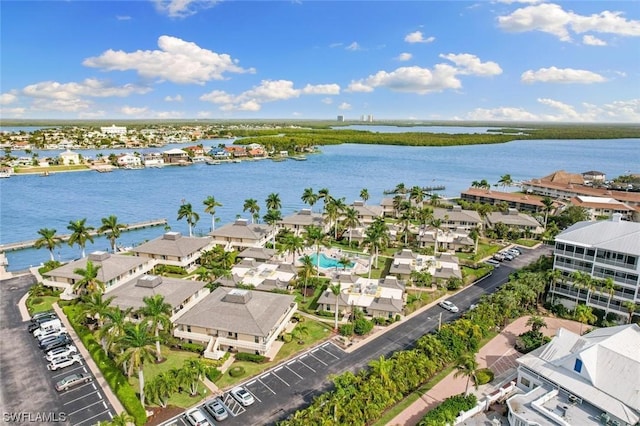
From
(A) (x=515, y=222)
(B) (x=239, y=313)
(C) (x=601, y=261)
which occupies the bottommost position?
(B) (x=239, y=313)

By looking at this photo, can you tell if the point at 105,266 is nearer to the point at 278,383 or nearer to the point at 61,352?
the point at 61,352

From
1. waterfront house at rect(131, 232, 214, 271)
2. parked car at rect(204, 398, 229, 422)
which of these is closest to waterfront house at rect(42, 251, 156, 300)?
waterfront house at rect(131, 232, 214, 271)

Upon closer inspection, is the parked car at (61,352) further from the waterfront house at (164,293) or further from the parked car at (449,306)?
the parked car at (449,306)

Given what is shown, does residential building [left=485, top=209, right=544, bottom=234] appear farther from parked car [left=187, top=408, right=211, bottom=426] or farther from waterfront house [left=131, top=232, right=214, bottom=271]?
parked car [left=187, top=408, right=211, bottom=426]

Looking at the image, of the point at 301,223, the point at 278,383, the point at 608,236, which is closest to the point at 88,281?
the point at 278,383

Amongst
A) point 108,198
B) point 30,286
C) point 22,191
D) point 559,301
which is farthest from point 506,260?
point 22,191

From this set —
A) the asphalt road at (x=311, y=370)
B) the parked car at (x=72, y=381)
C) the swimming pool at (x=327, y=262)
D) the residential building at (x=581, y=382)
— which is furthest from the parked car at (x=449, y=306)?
the parked car at (x=72, y=381)

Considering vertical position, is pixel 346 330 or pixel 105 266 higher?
pixel 105 266
